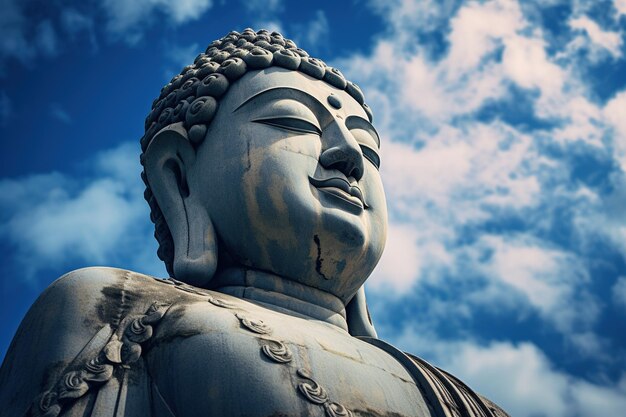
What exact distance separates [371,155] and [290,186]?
1.24 m

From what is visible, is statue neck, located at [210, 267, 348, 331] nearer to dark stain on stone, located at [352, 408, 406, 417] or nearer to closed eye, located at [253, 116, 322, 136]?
closed eye, located at [253, 116, 322, 136]

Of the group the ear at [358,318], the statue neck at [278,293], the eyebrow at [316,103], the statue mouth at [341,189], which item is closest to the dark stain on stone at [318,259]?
the statue neck at [278,293]

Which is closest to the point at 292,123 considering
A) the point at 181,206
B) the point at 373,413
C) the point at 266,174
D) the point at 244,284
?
the point at 266,174

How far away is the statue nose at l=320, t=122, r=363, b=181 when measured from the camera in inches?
272

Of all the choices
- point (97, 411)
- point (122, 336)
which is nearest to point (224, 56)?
point (122, 336)

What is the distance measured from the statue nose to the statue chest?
150 cm

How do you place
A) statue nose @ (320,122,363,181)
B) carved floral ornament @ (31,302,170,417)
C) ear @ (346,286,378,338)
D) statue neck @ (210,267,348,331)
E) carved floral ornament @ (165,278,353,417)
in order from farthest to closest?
ear @ (346,286,378,338) → statue nose @ (320,122,363,181) → statue neck @ (210,267,348,331) → carved floral ornament @ (165,278,353,417) → carved floral ornament @ (31,302,170,417)

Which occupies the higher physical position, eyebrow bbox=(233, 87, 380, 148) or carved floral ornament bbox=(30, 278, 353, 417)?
eyebrow bbox=(233, 87, 380, 148)

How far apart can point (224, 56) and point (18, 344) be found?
3.36 metres

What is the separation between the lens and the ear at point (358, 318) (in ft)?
24.4

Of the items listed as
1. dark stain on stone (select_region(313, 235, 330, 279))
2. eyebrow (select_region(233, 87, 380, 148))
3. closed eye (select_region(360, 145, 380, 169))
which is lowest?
dark stain on stone (select_region(313, 235, 330, 279))

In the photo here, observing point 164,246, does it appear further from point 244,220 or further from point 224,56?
point 224,56

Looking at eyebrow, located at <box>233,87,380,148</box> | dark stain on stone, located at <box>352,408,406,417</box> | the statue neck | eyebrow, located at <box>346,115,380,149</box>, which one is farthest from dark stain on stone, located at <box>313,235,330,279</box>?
dark stain on stone, located at <box>352,408,406,417</box>

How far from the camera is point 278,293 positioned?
6.60 metres
